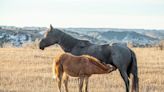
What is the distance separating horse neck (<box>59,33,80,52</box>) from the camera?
15930mm

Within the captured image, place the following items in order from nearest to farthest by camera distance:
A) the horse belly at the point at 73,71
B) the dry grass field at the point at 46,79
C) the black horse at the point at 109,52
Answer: the horse belly at the point at 73,71, the black horse at the point at 109,52, the dry grass field at the point at 46,79

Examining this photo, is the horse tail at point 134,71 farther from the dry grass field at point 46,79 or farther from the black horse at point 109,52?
the dry grass field at point 46,79

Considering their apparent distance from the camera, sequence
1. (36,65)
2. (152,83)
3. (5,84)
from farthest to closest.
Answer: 1. (36,65)
2. (152,83)
3. (5,84)

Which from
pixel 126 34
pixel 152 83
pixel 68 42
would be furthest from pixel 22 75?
pixel 126 34

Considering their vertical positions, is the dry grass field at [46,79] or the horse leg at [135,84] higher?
the horse leg at [135,84]

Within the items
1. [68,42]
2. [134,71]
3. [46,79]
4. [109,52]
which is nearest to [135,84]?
[134,71]

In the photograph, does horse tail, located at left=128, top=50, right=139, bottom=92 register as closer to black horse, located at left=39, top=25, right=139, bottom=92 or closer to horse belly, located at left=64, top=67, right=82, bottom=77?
black horse, located at left=39, top=25, right=139, bottom=92

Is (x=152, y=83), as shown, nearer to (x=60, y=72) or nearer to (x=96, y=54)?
(x=96, y=54)

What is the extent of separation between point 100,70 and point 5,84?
426 centimetres

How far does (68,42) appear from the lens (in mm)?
16000

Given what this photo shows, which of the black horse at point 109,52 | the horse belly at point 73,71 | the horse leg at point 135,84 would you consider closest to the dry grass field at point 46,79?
the horse leg at point 135,84

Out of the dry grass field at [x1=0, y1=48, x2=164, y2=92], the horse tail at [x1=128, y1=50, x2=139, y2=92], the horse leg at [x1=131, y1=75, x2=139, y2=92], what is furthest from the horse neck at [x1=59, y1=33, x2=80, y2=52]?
the horse leg at [x1=131, y1=75, x2=139, y2=92]

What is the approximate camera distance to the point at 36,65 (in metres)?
22.5

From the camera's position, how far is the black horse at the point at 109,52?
14914mm
